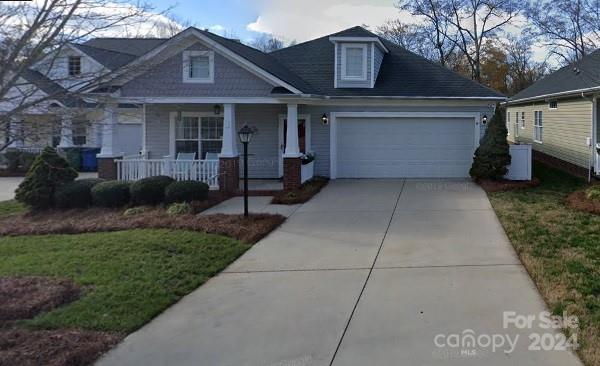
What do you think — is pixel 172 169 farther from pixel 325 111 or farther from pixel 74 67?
pixel 74 67

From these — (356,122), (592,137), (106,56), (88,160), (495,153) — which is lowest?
(88,160)

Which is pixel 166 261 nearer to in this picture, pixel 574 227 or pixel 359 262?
pixel 359 262

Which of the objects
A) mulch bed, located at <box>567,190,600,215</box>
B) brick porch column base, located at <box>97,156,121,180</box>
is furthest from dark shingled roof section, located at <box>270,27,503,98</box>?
brick porch column base, located at <box>97,156,121,180</box>

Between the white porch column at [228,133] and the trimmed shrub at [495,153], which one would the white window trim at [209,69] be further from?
the trimmed shrub at [495,153]

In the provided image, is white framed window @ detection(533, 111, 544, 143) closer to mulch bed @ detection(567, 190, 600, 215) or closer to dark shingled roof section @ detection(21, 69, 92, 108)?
mulch bed @ detection(567, 190, 600, 215)

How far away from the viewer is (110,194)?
1340cm

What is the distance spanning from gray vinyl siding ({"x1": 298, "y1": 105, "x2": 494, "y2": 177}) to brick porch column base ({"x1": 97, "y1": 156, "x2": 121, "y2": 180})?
6113 mm

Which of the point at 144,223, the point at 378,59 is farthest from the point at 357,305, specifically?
the point at 378,59

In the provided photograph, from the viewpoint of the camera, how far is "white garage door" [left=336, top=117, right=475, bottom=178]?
18219mm

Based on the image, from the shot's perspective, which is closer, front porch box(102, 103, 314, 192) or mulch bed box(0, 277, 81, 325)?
mulch bed box(0, 277, 81, 325)

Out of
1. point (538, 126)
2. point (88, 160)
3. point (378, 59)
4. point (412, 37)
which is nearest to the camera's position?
point (378, 59)

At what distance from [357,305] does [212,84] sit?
10942mm

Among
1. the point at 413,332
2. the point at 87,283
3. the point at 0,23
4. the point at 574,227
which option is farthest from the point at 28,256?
the point at 574,227

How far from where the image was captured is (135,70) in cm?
660
